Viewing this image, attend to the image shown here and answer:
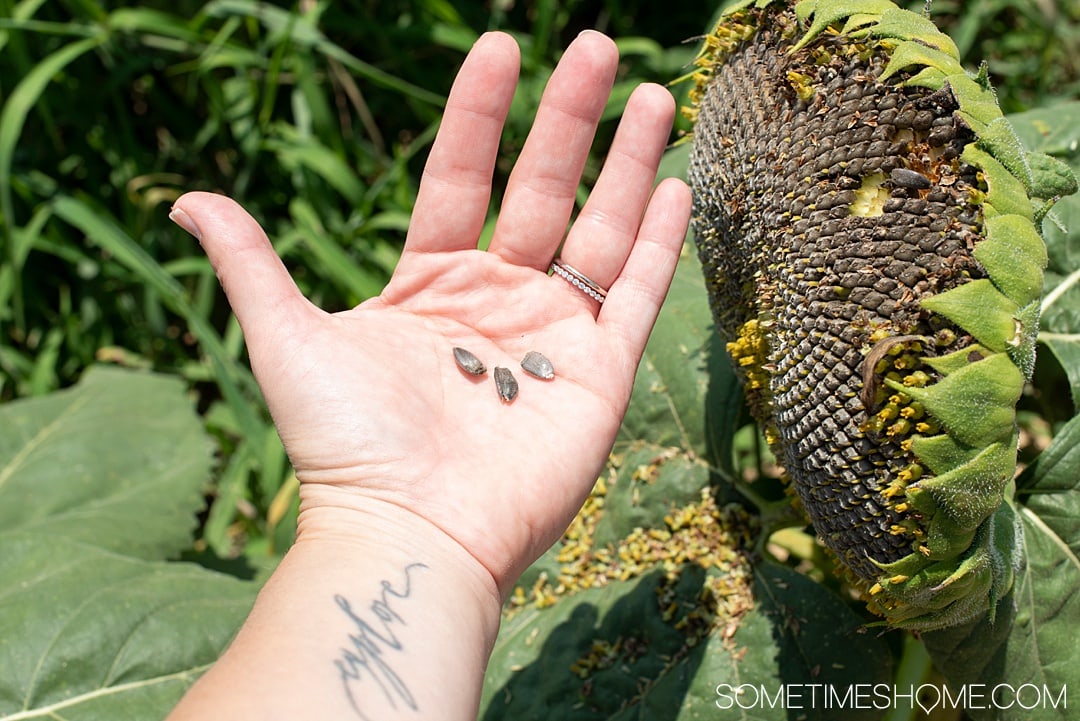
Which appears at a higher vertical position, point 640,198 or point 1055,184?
point 1055,184

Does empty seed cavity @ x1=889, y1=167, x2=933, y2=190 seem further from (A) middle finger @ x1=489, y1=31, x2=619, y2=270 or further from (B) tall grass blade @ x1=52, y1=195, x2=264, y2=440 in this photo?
(B) tall grass blade @ x1=52, y1=195, x2=264, y2=440

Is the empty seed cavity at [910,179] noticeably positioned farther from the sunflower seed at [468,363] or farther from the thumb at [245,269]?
the thumb at [245,269]

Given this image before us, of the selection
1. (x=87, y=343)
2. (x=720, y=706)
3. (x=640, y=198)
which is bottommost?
(x=87, y=343)

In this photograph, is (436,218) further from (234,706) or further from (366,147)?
(366,147)

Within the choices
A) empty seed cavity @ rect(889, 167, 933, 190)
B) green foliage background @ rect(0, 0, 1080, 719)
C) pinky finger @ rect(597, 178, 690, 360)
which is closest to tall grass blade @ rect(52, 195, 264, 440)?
green foliage background @ rect(0, 0, 1080, 719)

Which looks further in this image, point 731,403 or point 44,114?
point 44,114

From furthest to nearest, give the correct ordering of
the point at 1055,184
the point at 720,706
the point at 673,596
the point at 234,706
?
the point at 673,596 → the point at 720,706 → the point at 1055,184 → the point at 234,706

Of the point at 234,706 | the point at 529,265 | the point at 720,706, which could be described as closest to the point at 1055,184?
the point at 529,265

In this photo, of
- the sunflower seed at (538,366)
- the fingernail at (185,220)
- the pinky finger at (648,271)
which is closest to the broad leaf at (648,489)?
the pinky finger at (648,271)
